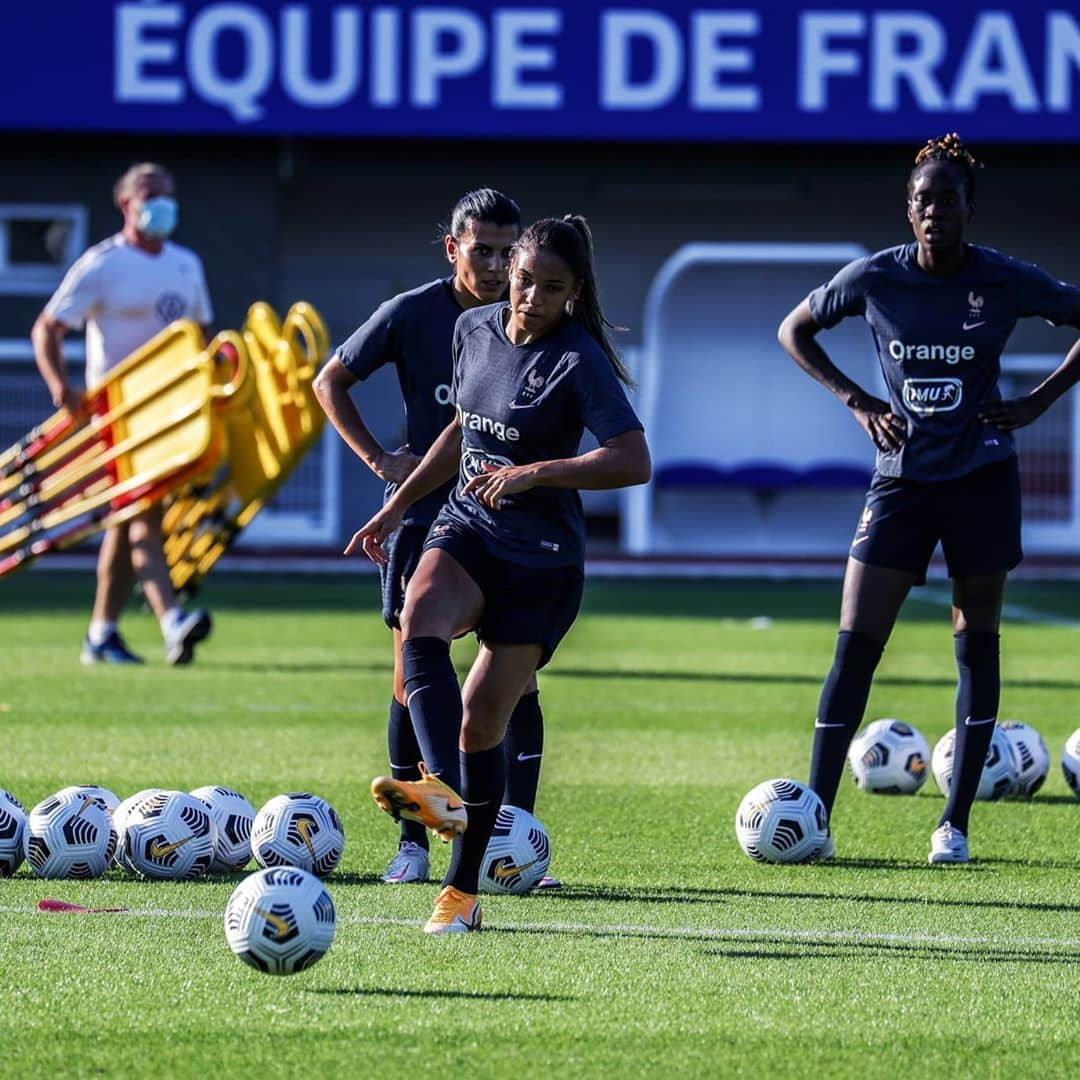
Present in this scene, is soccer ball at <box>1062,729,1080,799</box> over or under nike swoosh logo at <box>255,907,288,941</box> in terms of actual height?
under

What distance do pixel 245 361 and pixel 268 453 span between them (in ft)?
5.87

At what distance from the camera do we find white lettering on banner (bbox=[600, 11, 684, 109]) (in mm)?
23797

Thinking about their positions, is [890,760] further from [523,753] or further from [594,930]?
[594,930]

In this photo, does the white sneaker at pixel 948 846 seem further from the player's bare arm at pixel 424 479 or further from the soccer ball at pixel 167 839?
the soccer ball at pixel 167 839

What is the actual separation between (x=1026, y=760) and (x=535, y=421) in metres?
3.34

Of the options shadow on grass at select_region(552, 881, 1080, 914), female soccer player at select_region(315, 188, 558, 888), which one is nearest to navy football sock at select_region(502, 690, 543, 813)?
female soccer player at select_region(315, 188, 558, 888)

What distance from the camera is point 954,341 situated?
7051 millimetres

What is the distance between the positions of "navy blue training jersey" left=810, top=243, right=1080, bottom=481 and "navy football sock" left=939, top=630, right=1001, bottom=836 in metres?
0.60

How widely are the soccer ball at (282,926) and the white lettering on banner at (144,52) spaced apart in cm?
1986

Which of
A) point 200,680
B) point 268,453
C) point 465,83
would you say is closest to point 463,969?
point 200,680

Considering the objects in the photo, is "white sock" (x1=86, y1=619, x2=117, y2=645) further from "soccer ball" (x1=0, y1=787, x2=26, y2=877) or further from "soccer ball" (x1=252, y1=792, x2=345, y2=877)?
"soccer ball" (x1=252, y1=792, x2=345, y2=877)

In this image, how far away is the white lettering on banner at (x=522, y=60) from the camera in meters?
23.8

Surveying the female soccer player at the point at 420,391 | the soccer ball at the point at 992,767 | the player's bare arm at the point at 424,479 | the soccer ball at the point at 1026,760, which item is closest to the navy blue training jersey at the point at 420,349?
the female soccer player at the point at 420,391

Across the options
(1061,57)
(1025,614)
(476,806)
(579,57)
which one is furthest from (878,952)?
(1061,57)
